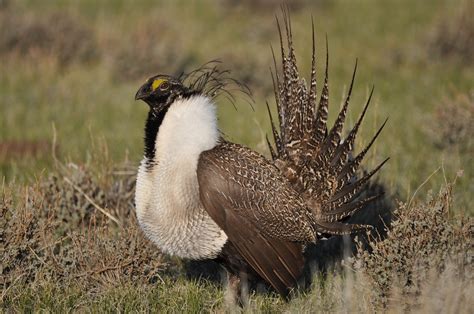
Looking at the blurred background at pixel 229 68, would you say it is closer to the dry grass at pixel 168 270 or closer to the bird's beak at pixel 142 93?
the dry grass at pixel 168 270

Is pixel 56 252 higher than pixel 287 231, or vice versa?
pixel 287 231

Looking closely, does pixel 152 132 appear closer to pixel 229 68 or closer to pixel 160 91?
pixel 160 91

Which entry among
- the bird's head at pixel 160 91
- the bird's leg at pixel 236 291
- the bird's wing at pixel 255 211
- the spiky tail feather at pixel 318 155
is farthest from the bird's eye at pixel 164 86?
the bird's leg at pixel 236 291

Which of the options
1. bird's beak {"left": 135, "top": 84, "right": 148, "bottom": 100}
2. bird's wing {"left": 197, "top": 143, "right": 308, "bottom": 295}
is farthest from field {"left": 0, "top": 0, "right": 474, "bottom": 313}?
bird's beak {"left": 135, "top": 84, "right": 148, "bottom": 100}

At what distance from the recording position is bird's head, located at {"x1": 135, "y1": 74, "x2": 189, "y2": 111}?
404 centimetres

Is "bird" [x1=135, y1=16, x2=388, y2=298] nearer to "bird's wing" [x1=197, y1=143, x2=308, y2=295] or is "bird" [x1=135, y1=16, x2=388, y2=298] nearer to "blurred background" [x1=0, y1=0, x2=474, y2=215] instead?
"bird's wing" [x1=197, y1=143, x2=308, y2=295]

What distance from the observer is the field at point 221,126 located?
4.02m

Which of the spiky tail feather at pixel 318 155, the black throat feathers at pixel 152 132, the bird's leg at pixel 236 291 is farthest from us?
the spiky tail feather at pixel 318 155

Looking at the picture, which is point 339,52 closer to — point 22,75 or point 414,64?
point 414,64

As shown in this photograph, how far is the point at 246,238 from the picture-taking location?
154 inches

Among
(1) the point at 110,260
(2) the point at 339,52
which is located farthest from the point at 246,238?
(2) the point at 339,52

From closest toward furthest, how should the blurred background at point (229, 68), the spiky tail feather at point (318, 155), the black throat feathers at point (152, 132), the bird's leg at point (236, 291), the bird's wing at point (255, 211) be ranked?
the bird's wing at point (255, 211) → the black throat feathers at point (152, 132) → the bird's leg at point (236, 291) → the spiky tail feather at point (318, 155) → the blurred background at point (229, 68)

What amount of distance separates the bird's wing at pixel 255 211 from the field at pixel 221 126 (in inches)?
9.5

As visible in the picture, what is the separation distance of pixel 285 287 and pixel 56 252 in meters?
1.37
